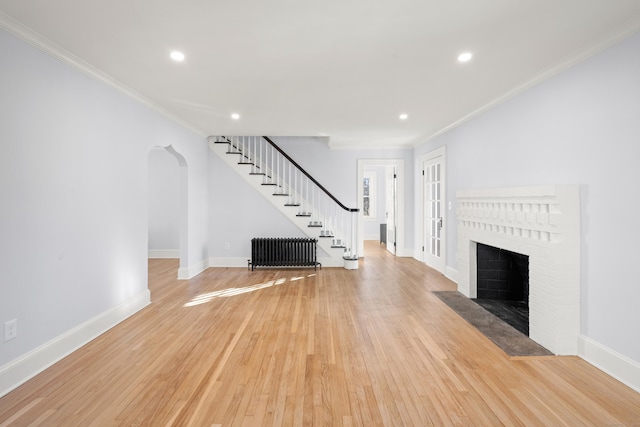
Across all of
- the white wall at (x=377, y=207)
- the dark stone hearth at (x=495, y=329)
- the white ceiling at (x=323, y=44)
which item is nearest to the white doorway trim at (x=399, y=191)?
the dark stone hearth at (x=495, y=329)

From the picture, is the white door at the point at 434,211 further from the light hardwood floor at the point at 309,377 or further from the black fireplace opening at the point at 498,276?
the light hardwood floor at the point at 309,377

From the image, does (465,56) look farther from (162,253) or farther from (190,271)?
(162,253)

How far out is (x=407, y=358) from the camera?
264 cm

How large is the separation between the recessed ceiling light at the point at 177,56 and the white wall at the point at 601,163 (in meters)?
3.48

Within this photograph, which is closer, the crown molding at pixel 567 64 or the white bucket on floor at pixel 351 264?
the crown molding at pixel 567 64

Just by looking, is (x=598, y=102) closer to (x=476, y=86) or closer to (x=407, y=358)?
(x=476, y=86)

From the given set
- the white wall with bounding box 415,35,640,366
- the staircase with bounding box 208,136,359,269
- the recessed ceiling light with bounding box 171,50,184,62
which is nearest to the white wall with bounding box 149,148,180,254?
the staircase with bounding box 208,136,359,269

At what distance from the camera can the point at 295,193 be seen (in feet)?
22.0

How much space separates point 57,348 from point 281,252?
379 centimetres

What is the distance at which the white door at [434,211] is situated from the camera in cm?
568

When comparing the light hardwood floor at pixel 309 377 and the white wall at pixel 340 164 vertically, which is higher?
the white wall at pixel 340 164

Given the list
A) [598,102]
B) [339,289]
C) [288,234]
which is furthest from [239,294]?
[598,102]

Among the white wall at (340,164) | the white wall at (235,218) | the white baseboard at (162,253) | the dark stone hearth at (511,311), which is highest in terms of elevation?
the white wall at (340,164)

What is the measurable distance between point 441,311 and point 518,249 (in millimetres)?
1127
